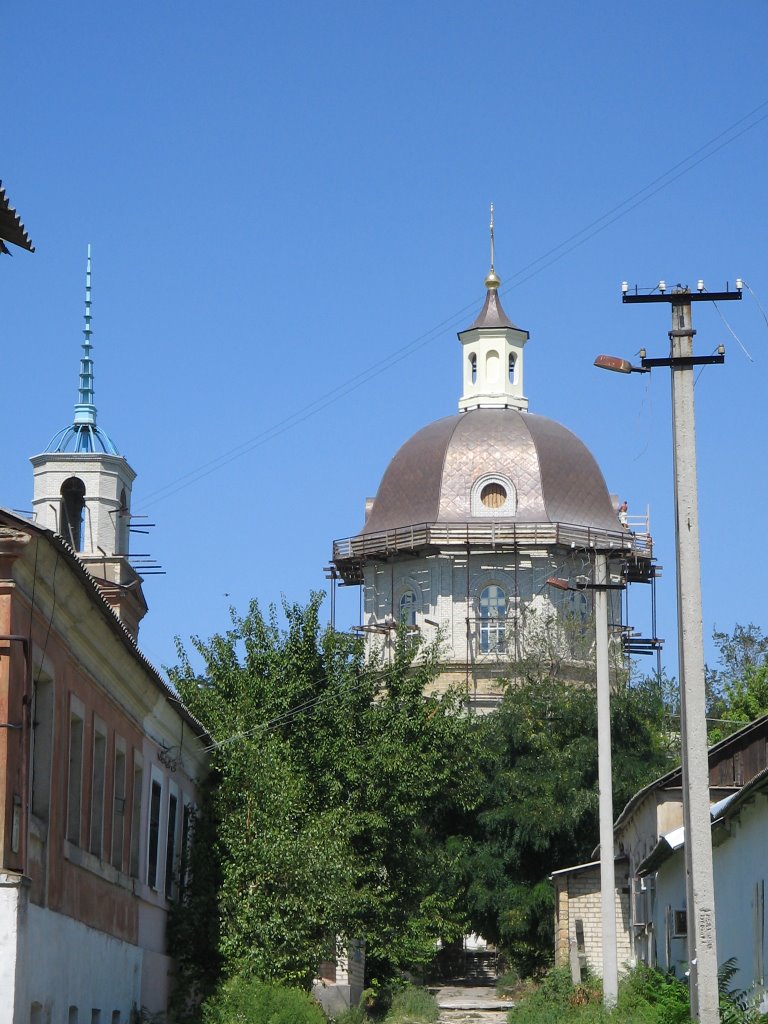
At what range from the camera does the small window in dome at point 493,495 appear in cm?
7138

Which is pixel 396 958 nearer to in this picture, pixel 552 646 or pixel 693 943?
pixel 693 943

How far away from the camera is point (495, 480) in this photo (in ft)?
234

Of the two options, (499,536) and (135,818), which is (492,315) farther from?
(135,818)

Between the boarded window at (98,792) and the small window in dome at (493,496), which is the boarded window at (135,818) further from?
the small window in dome at (493,496)

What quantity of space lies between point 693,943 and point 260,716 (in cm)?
1832

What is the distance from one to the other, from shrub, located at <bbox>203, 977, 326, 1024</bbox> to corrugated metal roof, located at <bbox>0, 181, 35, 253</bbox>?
35.0 ft

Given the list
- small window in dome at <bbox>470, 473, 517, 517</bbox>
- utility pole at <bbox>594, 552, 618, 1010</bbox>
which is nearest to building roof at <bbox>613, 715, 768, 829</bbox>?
utility pole at <bbox>594, 552, 618, 1010</bbox>

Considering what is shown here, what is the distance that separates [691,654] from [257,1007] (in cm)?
911

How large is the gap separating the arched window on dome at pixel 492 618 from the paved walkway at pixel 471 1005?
17612 mm

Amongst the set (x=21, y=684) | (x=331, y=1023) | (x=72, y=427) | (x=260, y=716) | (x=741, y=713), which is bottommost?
(x=331, y=1023)

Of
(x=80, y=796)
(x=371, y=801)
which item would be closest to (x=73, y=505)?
(x=371, y=801)

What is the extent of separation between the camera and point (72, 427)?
48969 mm

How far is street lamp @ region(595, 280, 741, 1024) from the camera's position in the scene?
16.7 meters

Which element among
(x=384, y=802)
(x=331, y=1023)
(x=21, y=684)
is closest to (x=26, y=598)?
(x=21, y=684)
